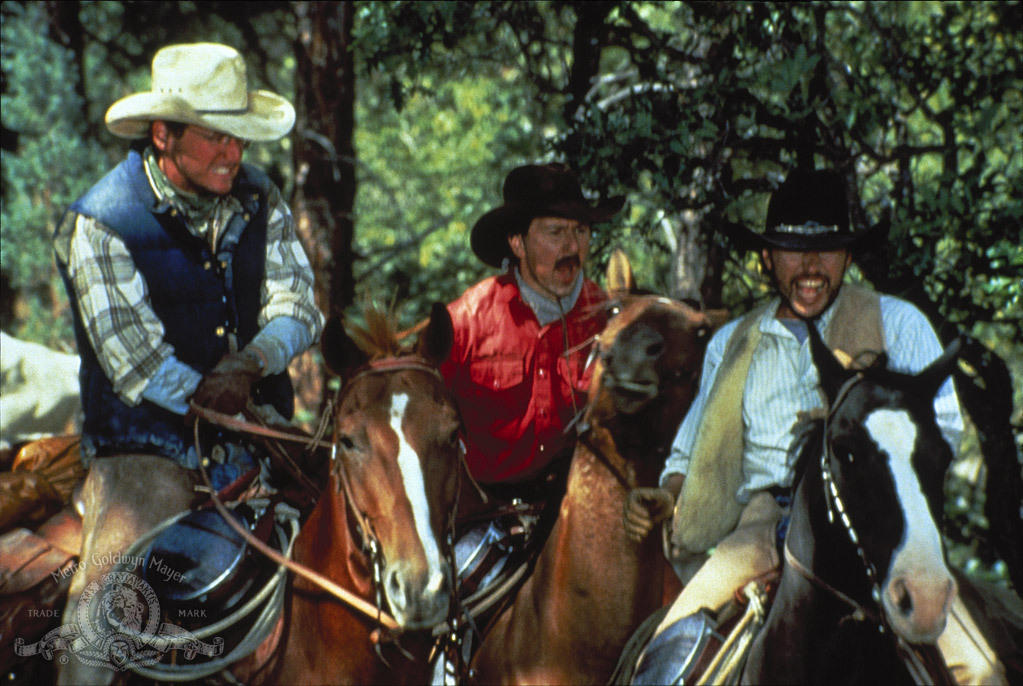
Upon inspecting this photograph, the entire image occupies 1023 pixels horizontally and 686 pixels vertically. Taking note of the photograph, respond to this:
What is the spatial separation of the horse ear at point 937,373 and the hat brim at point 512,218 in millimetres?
2117

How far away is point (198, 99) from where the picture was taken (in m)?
4.94

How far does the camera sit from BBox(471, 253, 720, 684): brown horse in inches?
148

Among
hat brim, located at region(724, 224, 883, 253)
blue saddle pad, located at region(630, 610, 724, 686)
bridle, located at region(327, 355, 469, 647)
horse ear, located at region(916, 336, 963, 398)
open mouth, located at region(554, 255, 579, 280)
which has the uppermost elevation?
hat brim, located at region(724, 224, 883, 253)

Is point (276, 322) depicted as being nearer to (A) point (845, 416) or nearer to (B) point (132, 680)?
(B) point (132, 680)

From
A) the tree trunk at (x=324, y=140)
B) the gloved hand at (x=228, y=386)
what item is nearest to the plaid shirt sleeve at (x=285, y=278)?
the gloved hand at (x=228, y=386)

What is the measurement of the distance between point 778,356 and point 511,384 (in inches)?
52.6

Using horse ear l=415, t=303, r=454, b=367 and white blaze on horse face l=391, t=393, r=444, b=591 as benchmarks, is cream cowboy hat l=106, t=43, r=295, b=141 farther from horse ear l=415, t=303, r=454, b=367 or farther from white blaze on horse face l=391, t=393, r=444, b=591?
white blaze on horse face l=391, t=393, r=444, b=591

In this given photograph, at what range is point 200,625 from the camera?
4371 mm

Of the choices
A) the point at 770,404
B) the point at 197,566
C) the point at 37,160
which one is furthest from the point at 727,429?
the point at 37,160

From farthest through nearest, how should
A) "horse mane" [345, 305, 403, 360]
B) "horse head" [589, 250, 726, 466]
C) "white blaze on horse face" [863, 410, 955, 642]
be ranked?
"horse mane" [345, 305, 403, 360] < "horse head" [589, 250, 726, 466] < "white blaze on horse face" [863, 410, 955, 642]

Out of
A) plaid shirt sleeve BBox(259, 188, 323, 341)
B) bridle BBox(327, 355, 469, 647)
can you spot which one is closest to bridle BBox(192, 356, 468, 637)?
bridle BBox(327, 355, 469, 647)

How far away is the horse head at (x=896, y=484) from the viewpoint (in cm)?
321

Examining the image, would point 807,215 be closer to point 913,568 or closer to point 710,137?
point 710,137

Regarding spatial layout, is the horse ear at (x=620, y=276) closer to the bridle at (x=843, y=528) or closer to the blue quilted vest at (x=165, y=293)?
the bridle at (x=843, y=528)
